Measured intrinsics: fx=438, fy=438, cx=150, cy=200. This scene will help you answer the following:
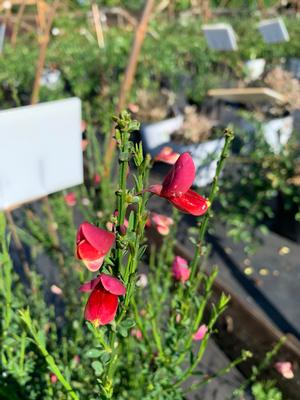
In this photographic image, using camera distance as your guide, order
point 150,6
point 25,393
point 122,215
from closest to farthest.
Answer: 1. point 122,215
2. point 25,393
3. point 150,6

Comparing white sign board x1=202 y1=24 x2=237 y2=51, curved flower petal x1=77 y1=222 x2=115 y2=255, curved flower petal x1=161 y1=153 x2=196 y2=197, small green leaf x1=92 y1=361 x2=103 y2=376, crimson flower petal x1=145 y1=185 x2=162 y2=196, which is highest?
curved flower petal x1=161 y1=153 x2=196 y2=197

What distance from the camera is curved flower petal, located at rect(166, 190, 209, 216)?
1.73 feet

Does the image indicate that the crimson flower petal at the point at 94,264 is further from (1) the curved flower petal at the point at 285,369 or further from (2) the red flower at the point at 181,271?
(1) the curved flower petal at the point at 285,369

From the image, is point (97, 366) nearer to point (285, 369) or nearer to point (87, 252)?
point (87, 252)

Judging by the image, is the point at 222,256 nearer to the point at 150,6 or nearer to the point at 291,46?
the point at 150,6

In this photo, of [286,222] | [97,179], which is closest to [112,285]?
[97,179]

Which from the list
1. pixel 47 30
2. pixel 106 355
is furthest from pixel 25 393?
pixel 47 30

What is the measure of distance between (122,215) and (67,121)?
2.57 ft

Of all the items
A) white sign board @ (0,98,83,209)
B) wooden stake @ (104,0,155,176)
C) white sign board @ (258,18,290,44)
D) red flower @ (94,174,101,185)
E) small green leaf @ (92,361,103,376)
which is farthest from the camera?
white sign board @ (258,18,290,44)

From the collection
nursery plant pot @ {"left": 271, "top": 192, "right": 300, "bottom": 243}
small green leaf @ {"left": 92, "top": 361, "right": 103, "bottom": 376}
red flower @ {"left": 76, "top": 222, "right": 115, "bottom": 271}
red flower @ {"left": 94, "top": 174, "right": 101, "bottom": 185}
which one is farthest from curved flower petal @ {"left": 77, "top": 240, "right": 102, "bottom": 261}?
nursery plant pot @ {"left": 271, "top": 192, "right": 300, "bottom": 243}

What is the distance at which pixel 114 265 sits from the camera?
562mm

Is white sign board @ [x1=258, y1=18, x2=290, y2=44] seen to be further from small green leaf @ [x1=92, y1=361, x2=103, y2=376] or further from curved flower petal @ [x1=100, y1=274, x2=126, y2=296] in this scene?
curved flower petal @ [x1=100, y1=274, x2=126, y2=296]

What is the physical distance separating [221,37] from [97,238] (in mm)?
4743

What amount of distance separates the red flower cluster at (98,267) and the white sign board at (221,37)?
14.8 feet
